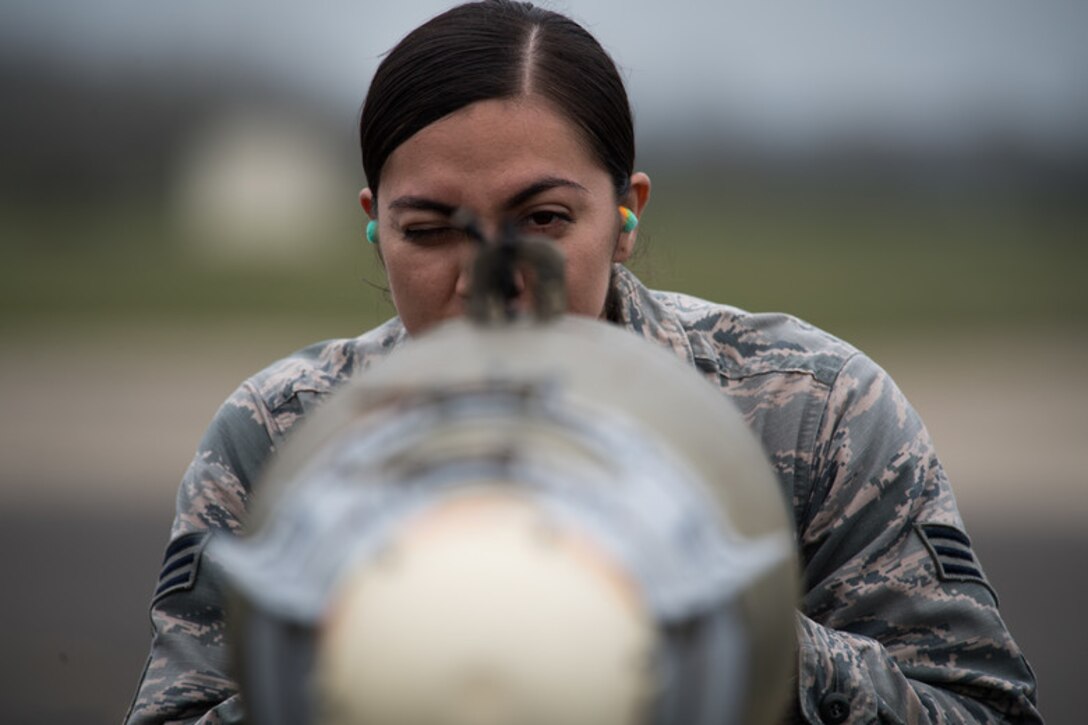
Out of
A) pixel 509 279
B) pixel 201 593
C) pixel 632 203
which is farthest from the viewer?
pixel 632 203

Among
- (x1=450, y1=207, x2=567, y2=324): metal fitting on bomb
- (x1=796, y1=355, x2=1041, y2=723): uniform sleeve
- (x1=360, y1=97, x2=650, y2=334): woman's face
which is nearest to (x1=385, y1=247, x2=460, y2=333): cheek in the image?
(x1=360, y1=97, x2=650, y2=334): woman's face

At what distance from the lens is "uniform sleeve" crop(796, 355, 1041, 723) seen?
4.79ft

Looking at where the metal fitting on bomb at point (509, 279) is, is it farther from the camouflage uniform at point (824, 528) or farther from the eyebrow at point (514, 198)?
the eyebrow at point (514, 198)

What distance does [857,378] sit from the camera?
6.18ft

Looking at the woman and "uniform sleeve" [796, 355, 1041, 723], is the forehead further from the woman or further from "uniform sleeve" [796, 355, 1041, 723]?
"uniform sleeve" [796, 355, 1041, 723]

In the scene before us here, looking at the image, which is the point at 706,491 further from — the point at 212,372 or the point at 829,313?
the point at 829,313

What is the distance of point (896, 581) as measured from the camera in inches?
64.6

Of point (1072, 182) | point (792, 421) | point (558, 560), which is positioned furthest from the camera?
point (1072, 182)

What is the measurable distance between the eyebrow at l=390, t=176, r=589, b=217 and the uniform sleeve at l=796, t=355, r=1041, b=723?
47 centimetres

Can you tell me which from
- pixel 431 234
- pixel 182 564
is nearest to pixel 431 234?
pixel 431 234

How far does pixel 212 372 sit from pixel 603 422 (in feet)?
29.5

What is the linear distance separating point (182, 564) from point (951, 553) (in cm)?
91

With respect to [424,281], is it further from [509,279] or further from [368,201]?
[509,279]

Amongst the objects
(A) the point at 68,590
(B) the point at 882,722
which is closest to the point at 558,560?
(B) the point at 882,722
